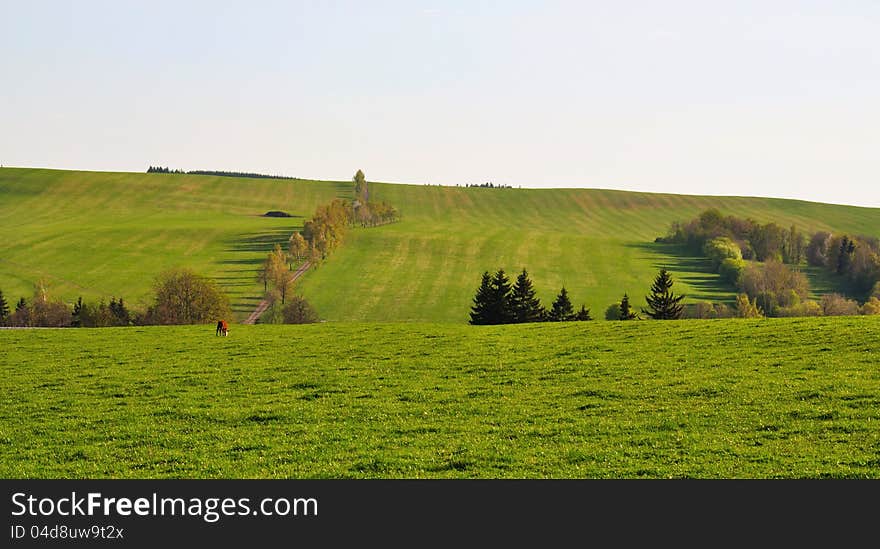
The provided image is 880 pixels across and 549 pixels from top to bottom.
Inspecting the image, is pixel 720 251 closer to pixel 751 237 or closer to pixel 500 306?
pixel 751 237

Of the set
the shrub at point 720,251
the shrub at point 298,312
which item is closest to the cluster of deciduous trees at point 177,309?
the shrub at point 298,312

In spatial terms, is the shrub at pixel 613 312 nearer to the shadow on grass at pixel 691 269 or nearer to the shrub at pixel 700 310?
the shrub at pixel 700 310

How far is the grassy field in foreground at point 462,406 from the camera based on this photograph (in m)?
18.8

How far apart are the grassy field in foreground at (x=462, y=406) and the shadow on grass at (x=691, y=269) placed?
100640 mm

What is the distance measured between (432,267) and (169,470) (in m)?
139

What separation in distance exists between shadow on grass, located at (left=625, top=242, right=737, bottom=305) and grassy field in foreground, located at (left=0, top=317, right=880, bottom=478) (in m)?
101

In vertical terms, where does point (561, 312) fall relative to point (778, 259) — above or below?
below

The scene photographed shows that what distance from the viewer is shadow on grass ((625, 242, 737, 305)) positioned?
459ft

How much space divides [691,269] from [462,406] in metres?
146

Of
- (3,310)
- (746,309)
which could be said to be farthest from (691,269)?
(3,310)

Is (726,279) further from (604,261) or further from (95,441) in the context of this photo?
(95,441)

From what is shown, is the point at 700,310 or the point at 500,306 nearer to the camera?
the point at 500,306

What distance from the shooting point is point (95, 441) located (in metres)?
22.1

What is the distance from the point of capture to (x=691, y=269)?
16250 centimetres
